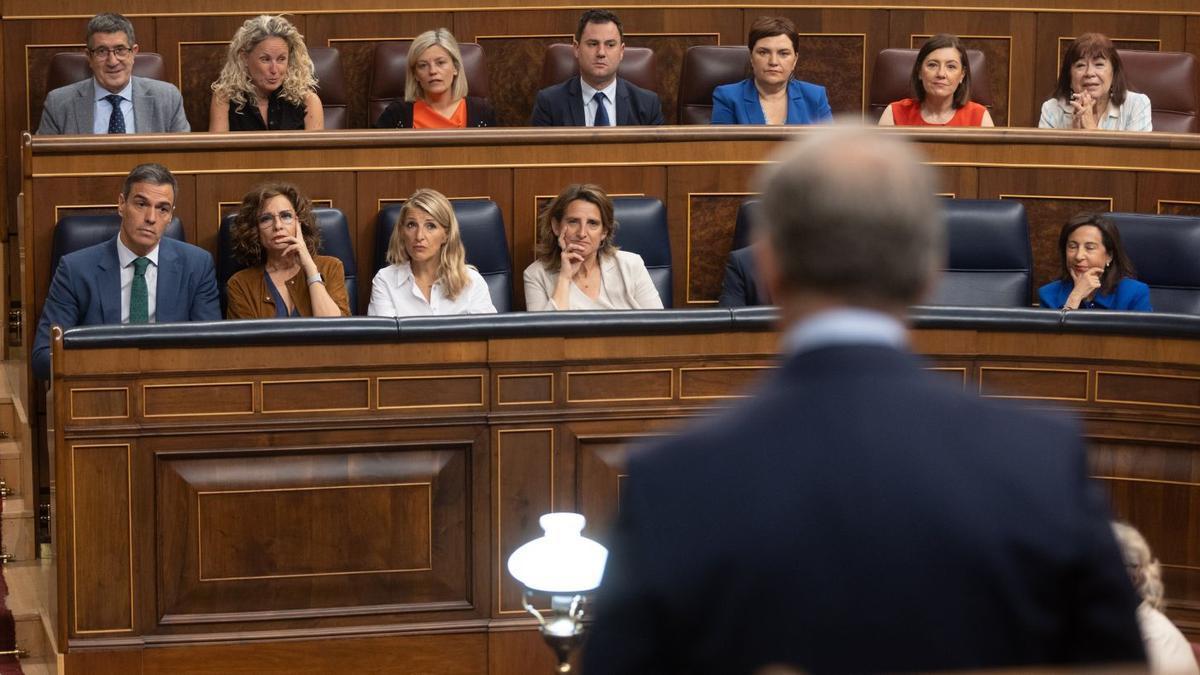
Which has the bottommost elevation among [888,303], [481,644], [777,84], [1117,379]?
[481,644]

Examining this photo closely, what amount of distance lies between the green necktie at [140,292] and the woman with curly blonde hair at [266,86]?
2.71 ft

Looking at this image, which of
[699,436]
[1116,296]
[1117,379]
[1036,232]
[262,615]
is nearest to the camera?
[699,436]

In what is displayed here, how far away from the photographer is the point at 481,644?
8.82 ft

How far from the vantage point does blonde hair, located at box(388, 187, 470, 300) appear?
324 centimetres

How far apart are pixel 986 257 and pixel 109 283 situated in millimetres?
1743

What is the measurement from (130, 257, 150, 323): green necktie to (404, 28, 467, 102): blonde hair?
1.02m

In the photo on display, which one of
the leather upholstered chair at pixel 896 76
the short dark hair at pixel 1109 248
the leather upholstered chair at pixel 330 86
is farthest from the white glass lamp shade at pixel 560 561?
the leather upholstered chair at pixel 896 76

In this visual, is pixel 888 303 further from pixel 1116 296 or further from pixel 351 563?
pixel 1116 296

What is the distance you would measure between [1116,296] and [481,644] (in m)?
1.51

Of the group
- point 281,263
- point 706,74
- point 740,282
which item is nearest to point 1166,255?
point 740,282

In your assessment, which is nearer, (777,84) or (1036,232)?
(1036,232)

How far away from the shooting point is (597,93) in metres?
4.05

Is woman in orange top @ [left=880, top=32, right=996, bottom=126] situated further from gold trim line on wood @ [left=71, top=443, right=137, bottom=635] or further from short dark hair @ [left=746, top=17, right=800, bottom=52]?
gold trim line on wood @ [left=71, top=443, right=137, bottom=635]

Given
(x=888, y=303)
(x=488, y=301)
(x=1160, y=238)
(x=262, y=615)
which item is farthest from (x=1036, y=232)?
(x=888, y=303)
